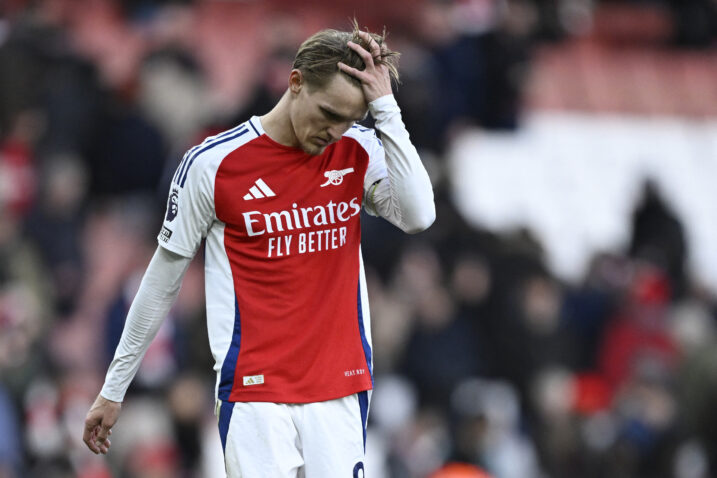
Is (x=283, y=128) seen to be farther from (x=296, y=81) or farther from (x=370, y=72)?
(x=370, y=72)

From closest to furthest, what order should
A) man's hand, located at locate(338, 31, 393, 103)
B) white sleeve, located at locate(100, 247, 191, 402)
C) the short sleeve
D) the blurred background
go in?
man's hand, located at locate(338, 31, 393, 103) < the short sleeve < white sleeve, located at locate(100, 247, 191, 402) < the blurred background

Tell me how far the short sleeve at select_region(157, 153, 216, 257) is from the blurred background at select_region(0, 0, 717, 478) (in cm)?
391

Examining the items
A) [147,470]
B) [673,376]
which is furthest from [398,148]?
[673,376]

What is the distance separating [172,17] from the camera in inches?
463

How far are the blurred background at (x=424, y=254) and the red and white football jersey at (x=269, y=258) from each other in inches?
145

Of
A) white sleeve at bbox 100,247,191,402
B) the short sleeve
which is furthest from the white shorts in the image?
the short sleeve

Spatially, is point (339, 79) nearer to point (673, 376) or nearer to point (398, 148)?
point (398, 148)

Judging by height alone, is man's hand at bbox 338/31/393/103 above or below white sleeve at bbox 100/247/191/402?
above

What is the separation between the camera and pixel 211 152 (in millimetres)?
4875

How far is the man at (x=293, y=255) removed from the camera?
15.7 ft

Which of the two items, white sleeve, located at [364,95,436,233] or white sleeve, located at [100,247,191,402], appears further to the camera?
white sleeve, located at [100,247,191,402]

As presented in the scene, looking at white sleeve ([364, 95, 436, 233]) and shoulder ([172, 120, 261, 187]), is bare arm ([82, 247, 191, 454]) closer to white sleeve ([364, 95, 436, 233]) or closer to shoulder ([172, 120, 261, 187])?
shoulder ([172, 120, 261, 187])

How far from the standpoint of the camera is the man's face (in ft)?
15.4

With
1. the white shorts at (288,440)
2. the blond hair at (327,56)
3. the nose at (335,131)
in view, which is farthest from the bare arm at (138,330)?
the blond hair at (327,56)
